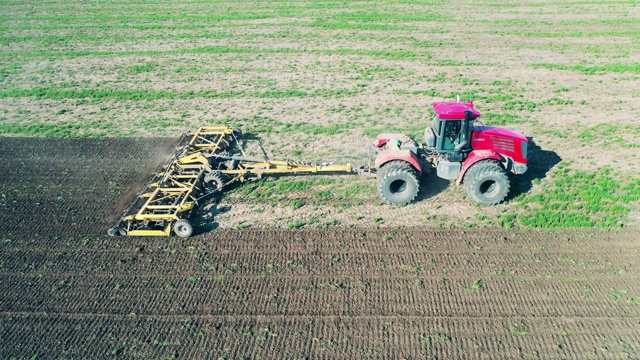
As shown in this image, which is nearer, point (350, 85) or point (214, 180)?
point (214, 180)

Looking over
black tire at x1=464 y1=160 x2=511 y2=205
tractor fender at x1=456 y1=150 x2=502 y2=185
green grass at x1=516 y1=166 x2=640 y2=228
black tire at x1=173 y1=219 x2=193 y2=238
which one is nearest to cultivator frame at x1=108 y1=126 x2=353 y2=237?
black tire at x1=173 y1=219 x2=193 y2=238

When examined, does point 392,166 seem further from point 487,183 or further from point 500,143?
point 500,143

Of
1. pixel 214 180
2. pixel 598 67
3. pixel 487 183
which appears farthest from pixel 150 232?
pixel 598 67

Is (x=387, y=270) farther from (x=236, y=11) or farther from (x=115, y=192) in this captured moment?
(x=236, y=11)

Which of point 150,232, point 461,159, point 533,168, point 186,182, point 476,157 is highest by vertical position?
point 476,157

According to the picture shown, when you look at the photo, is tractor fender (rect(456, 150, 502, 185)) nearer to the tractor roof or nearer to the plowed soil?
the tractor roof

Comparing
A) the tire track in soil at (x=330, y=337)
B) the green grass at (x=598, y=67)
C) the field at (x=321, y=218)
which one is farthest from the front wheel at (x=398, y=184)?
the green grass at (x=598, y=67)

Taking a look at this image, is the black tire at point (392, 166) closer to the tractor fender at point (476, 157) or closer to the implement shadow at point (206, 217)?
the tractor fender at point (476, 157)
